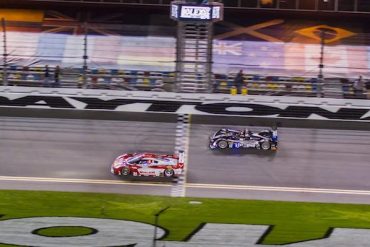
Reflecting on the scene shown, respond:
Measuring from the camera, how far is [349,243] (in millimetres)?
13258

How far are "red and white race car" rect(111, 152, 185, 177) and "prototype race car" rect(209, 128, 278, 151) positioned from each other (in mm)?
1682

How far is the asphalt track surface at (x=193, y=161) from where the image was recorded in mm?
17578

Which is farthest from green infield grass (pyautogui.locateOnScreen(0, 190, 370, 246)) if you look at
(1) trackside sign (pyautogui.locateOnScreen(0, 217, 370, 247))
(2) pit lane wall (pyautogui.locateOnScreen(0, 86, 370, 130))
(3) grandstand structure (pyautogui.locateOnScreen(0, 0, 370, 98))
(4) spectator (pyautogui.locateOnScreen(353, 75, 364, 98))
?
(4) spectator (pyautogui.locateOnScreen(353, 75, 364, 98))

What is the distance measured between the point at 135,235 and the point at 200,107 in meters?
7.76

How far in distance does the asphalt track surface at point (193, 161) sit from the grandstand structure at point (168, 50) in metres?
1.92

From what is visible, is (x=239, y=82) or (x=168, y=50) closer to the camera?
(x=239, y=82)

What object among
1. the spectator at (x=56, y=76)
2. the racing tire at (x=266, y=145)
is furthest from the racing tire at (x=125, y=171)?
the spectator at (x=56, y=76)

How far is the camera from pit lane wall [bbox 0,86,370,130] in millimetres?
20297

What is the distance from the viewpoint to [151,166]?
17.8m

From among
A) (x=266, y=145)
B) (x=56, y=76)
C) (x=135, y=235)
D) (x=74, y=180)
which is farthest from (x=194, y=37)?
(x=135, y=235)

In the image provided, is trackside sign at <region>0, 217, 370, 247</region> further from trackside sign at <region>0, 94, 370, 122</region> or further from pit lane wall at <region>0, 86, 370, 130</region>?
trackside sign at <region>0, 94, 370, 122</region>

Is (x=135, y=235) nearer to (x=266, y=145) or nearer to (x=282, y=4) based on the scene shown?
(x=266, y=145)

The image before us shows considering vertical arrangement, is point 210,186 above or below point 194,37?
below

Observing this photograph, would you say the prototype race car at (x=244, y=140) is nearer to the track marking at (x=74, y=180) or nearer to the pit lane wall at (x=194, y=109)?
the pit lane wall at (x=194, y=109)
